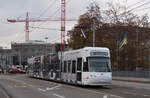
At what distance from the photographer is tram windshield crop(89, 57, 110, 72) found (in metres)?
22.3

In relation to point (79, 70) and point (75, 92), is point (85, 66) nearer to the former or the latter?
point (79, 70)

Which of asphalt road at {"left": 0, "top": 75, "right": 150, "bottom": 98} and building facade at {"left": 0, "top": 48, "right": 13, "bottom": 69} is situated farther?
building facade at {"left": 0, "top": 48, "right": 13, "bottom": 69}

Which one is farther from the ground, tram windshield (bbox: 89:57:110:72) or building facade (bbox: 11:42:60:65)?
building facade (bbox: 11:42:60:65)

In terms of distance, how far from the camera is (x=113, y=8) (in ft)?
177

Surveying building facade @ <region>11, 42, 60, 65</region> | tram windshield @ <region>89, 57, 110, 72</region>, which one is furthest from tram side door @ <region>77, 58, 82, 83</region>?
building facade @ <region>11, 42, 60, 65</region>

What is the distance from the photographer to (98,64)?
22.6m

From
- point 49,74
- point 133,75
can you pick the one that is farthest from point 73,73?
point 133,75

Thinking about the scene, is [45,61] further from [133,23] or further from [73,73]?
[133,23]

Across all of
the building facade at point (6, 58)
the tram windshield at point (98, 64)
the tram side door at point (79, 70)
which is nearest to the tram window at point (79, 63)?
the tram side door at point (79, 70)

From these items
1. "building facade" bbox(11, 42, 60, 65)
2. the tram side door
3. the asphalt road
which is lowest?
the asphalt road

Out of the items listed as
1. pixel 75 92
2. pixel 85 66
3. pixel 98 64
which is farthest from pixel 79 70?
pixel 75 92

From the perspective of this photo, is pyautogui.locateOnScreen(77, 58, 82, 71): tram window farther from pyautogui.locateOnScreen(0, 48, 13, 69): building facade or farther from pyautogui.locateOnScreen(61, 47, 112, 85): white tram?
pyautogui.locateOnScreen(0, 48, 13, 69): building facade

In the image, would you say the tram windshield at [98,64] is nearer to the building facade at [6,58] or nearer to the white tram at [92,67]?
the white tram at [92,67]

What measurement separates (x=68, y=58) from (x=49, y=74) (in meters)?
7.61
